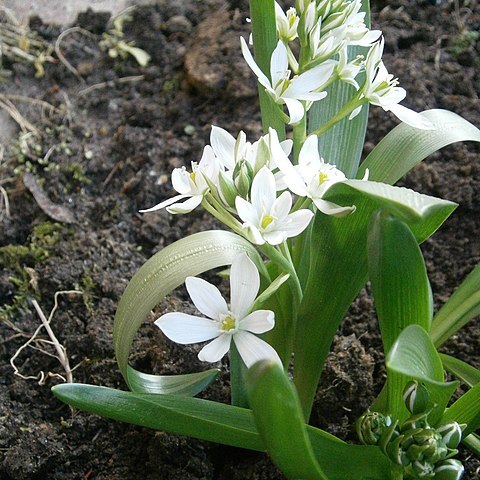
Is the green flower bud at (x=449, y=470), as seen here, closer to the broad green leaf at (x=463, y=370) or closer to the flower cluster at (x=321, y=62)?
the broad green leaf at (x=463, y=370)

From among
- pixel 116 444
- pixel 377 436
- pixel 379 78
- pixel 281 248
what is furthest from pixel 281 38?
pixel 116 444

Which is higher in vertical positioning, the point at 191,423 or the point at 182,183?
the point at 182,183

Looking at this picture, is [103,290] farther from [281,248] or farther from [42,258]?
[281,248]

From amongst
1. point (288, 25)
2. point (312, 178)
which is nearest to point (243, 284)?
point (312, 178)

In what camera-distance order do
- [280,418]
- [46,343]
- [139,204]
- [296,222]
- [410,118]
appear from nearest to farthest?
1. [280,418]
2. [296,222]
3. [410,118]
4. [46,343]
5. [139,204]

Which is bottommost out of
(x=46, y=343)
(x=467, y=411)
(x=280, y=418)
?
(x=46, y=343)

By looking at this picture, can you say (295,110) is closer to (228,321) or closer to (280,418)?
(228,321)
